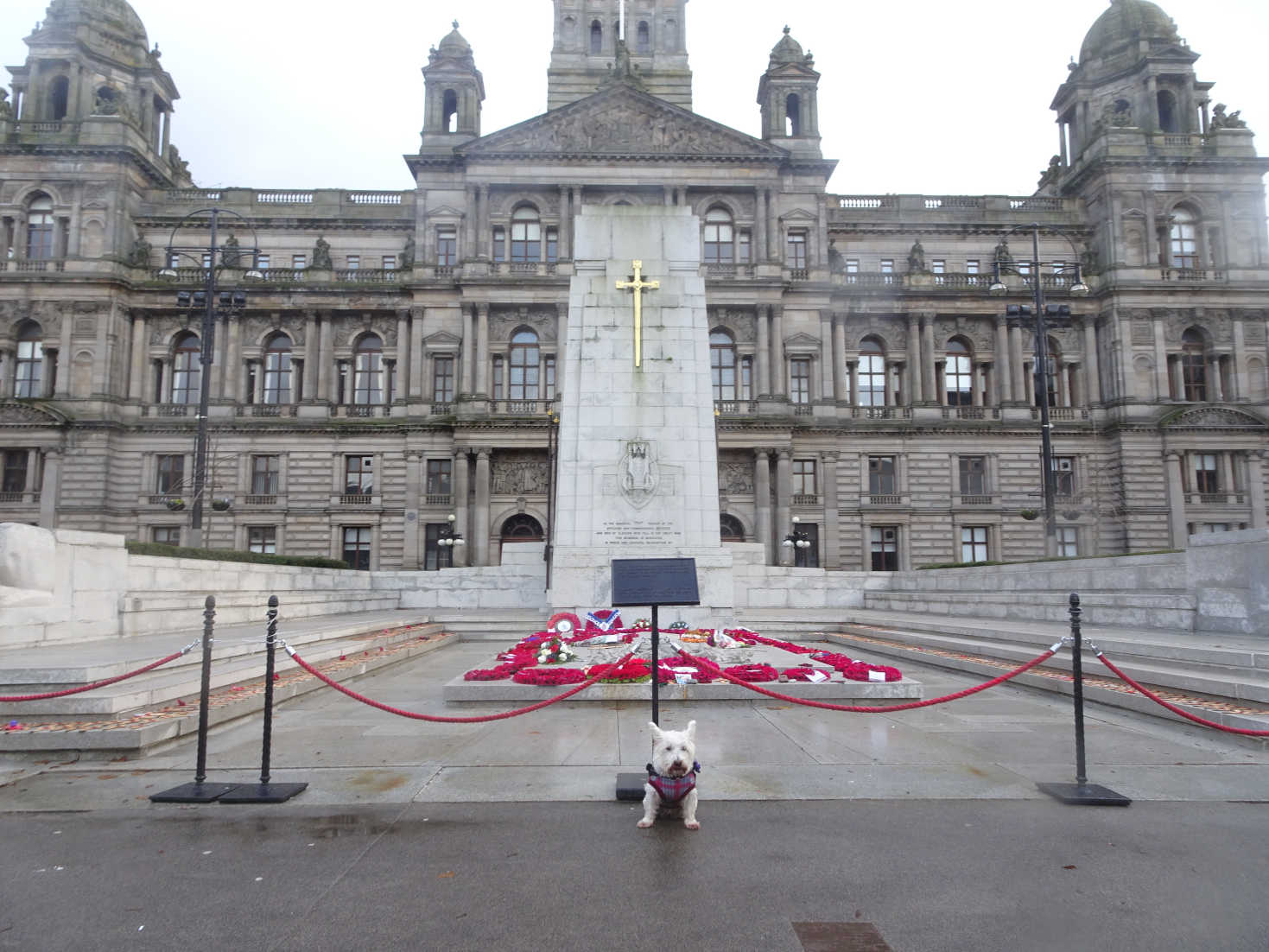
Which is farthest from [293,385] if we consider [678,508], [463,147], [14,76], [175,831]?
[175,831]

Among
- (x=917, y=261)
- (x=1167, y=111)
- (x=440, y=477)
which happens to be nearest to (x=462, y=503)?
(x=440, y=477)

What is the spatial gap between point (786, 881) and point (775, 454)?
4128cm

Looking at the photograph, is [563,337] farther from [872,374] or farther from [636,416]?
[636,416]

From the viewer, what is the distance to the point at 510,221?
4694 cm

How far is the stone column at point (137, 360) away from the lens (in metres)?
46.4

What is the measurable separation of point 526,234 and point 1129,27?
3985 centimetres

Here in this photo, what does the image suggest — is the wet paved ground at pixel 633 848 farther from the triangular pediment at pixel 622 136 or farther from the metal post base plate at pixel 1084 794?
the triangular pediment at pixel 622 136

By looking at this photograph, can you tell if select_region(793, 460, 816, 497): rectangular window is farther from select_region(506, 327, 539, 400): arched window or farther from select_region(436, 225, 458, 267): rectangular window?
select_region(436, 225, 458, 267): rectangular window

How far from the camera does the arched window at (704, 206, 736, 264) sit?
47219mm

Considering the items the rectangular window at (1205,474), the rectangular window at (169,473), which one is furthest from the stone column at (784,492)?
the rectangular window at (169,473)

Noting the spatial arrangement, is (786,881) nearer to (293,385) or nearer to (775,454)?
(775,454)

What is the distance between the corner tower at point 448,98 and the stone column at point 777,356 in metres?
20.8

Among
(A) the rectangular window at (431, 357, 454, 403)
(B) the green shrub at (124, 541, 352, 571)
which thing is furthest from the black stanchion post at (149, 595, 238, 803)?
(A) the rectangular window at (431, 357, 454, 403)

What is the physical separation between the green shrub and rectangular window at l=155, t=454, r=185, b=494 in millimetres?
23043
